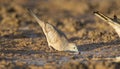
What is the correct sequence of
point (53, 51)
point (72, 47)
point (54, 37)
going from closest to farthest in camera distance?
point (72, 47) → point (54, 37) → point (53, 51)

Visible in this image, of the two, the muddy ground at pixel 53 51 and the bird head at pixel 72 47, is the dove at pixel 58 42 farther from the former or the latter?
the muddy ground at pixel 53 51

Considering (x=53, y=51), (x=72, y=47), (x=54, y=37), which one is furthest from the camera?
(x=53, y=51)

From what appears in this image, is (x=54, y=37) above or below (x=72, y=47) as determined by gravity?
above

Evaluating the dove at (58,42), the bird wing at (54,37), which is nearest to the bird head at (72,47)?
A: the dove at (58,42)

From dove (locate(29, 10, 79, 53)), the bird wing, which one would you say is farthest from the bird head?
the bird wing

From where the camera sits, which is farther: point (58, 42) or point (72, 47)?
point (58, 42)

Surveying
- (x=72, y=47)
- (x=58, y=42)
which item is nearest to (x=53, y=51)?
(x=58, y=42)

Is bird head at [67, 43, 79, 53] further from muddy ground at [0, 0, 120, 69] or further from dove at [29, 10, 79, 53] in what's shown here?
muddy ground at [0, 0, 120, 69]

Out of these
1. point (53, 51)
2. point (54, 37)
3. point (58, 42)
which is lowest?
point (53, 51)

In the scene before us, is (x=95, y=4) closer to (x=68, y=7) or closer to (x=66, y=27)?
(x=68, y=7)

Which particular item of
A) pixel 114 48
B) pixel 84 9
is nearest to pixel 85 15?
pixel 84 9

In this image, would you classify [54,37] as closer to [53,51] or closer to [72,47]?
[53,51]

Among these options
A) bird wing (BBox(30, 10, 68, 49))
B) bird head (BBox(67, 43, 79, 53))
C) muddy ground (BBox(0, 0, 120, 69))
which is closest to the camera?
muddy ground (BBox(0, 0, 120, 69))

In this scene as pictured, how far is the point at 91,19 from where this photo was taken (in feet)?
85.7
